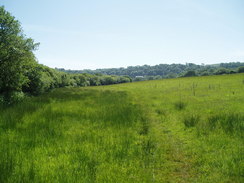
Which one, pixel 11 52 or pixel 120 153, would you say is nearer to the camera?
pixel 120 153

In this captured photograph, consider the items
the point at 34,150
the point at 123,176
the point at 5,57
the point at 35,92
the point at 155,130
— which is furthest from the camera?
the point at 35,92

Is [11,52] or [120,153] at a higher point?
[11,52]

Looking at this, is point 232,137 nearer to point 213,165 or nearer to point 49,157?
point 213,165

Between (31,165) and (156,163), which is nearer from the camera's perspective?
(31,165)

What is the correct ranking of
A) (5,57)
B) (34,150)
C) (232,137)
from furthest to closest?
(5,57) → (232,137) → (34,150)

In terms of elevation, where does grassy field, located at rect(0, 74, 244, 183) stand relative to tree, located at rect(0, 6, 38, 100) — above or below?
below

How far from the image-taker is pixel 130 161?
15.2 feet

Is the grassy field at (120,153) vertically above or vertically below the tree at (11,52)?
below

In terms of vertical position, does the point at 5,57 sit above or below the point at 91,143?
above

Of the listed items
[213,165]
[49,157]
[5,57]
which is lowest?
[213,165]

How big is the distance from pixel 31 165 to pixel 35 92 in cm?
2591

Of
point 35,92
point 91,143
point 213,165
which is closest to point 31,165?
point 91,143

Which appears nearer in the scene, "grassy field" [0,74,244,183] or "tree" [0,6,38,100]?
"grassy field" [0,74,244,183]

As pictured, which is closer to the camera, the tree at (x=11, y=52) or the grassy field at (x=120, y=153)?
the grassy field at (x=120, y=153)
